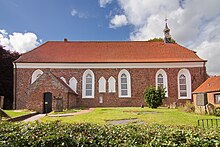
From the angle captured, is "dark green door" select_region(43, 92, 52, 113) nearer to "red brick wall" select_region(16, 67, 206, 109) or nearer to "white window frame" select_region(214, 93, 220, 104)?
"red brick wall" select_region(16, 67, 206, 109)

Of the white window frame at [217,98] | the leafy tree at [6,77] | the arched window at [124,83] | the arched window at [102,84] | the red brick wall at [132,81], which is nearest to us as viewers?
the white window frame at [217,98]

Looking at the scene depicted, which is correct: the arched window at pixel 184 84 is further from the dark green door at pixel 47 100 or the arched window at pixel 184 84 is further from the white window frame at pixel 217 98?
the dark green door at pixel 47 100

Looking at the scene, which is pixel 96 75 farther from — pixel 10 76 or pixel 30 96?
pixel 10 76

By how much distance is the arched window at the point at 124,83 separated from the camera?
1266 inches

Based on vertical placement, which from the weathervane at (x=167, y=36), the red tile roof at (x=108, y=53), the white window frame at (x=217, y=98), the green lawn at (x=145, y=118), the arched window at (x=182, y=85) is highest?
the weathervane at (x=167, y=36)

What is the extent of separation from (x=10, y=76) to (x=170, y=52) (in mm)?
27637

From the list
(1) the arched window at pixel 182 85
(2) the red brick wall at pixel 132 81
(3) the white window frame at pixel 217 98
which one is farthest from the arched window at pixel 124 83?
(3) the white window frame at pixel 217 98

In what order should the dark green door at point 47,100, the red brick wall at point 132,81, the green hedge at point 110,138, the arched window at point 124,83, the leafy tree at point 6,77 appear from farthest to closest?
1. the leafy tree at point 6,77
2. the arched window at point 124,83
3. the red brick wall at point 132,81
4. the dark green door at point 47,100
5. the green hedge at point 110,138

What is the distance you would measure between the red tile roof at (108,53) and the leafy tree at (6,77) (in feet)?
21.9

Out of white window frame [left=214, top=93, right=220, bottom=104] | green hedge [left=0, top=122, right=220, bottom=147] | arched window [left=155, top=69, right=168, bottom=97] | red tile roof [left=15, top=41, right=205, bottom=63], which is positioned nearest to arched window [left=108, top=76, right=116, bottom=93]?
red tile roof [left=15, top=41, right=205, bottom=63]

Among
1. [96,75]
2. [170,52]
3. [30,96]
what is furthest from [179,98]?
[30,96]

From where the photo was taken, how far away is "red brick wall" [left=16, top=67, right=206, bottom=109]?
31641mm

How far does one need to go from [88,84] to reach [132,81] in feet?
22.0

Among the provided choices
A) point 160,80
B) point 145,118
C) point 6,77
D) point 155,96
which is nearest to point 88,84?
point 160,80
